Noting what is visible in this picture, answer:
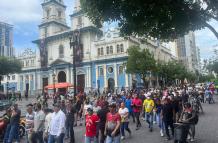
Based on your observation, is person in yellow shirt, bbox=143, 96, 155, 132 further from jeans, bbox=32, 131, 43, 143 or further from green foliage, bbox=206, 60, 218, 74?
green foliage, bbox=206, 60, 218, 74

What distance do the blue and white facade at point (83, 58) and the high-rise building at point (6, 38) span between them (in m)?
67.6

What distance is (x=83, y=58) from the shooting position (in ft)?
193

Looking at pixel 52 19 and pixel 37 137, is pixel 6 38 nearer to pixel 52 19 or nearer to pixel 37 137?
pixel 52 19

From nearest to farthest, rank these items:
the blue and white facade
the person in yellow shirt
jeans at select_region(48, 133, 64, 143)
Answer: jeans at select_region(48, 133, 64, 143) → the person in yellow shirt → the blue and white facade

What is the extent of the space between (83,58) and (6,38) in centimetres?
9477

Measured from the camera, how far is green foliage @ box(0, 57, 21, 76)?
52.0 metres

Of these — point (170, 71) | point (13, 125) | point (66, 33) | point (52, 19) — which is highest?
point (52, 19)

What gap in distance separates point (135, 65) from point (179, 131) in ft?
116

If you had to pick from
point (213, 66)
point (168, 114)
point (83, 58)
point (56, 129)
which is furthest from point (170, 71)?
point (56, 129)

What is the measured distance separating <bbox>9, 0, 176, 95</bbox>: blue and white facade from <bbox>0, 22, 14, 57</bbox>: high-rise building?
67551 millimetres

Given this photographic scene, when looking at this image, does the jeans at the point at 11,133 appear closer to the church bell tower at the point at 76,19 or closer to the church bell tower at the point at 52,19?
the church bell tower at the point at 76,19

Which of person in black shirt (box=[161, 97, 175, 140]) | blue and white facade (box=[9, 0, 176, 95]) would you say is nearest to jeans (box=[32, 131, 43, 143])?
person in black shirt (box=[161, 97, 175, 140])

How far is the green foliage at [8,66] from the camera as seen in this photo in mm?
52031

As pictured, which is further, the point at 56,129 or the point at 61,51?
the point at 61,51
